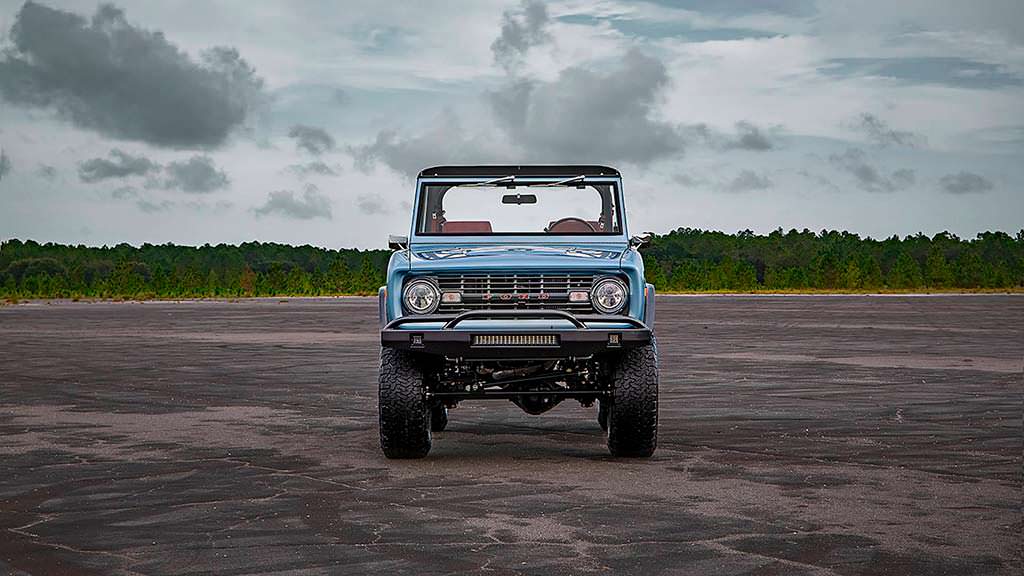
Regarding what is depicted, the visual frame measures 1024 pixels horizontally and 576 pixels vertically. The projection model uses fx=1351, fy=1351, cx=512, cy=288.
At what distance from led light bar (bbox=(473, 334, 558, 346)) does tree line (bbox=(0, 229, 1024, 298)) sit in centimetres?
8986

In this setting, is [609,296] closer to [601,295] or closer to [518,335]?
[601,295]

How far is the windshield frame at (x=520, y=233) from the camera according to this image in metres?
13.1

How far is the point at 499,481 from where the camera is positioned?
1041 cm

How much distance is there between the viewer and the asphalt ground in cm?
761

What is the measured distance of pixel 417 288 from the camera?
38.5ft

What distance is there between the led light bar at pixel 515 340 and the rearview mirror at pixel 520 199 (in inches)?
108

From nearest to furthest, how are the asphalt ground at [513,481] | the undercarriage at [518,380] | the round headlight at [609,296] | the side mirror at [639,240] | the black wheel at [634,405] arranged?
1. the asphalt ground at [513,481]
2. the black wheel at [634,405]
3. the round headlight at [609,296]
4. the undercarriage at [518,380]
5. the side mirror at [639,240]

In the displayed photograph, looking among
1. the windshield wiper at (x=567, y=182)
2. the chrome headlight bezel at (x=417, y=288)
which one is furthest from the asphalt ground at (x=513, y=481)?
the windshield wiper at (x=567, y=182)

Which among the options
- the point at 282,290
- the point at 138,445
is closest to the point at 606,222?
the point at 138,445

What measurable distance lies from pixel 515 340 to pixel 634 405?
119cm

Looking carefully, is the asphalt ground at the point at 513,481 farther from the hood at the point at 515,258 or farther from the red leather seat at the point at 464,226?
the red leather seat at the point at 464,226

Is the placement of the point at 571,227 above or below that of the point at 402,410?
above

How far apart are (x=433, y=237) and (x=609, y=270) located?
7.24 ft

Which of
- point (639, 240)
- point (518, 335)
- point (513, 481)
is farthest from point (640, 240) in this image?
point (513, 481)
